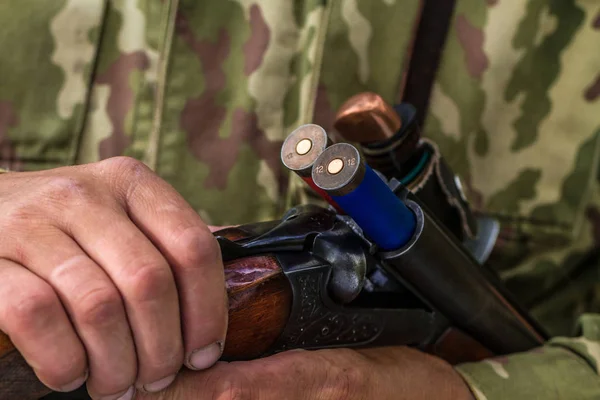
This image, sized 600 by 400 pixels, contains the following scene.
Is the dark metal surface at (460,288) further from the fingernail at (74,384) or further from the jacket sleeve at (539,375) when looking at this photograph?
the fingernail at (74,384)

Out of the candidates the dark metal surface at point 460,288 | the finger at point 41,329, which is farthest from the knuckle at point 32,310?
the dark metal surface at point 460,288

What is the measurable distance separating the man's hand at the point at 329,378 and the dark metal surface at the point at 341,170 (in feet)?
0.64

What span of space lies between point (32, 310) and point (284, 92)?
66cm

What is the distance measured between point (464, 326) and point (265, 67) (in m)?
0.51

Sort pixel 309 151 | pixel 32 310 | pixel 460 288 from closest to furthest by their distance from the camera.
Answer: pixel 32 310
pixel 309 151
pixel 460 288

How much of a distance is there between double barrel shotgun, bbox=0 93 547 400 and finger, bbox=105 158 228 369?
0.12 ft

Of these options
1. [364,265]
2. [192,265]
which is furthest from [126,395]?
[364,265]

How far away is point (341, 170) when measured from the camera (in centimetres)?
53

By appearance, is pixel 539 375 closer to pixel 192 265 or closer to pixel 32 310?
pixel 192 265

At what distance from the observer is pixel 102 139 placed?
3.24 ft

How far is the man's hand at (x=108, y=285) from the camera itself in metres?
0.44

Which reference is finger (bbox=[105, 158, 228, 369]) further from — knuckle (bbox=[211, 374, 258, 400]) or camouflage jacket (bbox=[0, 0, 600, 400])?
camouflage jacket (bbox=[0, 0, 600, 400])

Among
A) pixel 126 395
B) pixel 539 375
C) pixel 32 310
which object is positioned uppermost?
pixel 32 310

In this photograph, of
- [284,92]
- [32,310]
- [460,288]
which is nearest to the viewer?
[32,310]
